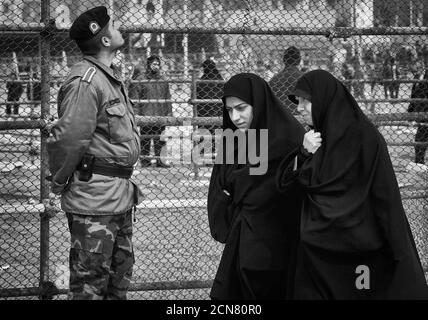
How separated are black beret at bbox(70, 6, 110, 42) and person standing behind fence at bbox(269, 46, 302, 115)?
3.02 meters

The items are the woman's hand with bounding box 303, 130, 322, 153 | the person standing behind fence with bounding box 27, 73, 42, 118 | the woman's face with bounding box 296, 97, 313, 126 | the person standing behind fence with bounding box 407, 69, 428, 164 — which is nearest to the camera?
the woman's hand with bounding box 303, 130, 322, 153

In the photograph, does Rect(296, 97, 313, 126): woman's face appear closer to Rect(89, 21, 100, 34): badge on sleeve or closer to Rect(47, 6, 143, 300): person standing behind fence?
Rect(47, 6, 143, 300): person standing behind fence

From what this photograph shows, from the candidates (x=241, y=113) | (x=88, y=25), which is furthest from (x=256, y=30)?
(x=88, y=25)

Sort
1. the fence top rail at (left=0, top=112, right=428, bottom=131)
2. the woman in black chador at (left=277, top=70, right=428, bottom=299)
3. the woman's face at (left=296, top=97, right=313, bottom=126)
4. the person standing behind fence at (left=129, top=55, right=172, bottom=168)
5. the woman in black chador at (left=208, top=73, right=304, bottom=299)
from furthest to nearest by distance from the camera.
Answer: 1. the person standing behind fence at (left=129, top=55, right=172, bottom=168)
2. the fence top rail at (left=0, top=112, right=428, bottom=131)
3. the woman in black chador at (left=208, top=73, right=304, bottom=299)
4. the woman's face at (left=296, top=97, right=313, bottom=126)
5. the woman in black chador at (left=277, top=70, right=428, bottom=299)

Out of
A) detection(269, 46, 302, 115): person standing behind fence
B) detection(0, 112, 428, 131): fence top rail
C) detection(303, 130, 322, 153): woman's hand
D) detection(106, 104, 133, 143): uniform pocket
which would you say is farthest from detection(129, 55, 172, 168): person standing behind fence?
detection(303, 130, 322, 153): woman's hand

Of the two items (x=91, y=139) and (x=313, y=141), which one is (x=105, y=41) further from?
(x=313, y=141)

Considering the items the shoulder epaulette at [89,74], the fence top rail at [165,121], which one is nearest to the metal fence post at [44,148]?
the fence top rail at [165,121]

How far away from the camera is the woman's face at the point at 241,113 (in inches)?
148

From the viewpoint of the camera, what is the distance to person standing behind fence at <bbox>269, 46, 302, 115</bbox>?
6.63 m

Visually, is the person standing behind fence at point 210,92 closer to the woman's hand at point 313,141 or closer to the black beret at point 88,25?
the black beret at point 88,25

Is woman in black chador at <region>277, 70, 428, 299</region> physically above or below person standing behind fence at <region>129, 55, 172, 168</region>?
below

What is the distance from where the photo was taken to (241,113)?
3766 mm

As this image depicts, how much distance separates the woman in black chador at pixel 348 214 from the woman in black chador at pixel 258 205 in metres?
0.22
